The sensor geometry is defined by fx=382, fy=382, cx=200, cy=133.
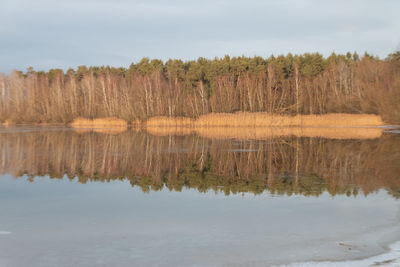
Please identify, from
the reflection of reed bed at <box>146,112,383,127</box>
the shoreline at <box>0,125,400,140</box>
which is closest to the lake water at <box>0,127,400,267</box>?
the shoreline at <box>0,125,400,140</box>

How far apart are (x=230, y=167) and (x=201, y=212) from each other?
5.37 m

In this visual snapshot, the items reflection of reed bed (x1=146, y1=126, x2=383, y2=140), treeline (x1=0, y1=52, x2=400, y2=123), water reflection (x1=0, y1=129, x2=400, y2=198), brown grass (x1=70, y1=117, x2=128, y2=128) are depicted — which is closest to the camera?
water reflection (x1=0, y1=129, x2=400, y2=198)

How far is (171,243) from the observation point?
5156 mm

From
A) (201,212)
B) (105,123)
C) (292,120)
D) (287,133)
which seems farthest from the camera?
(105,123)

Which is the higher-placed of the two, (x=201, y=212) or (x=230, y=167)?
(x=230, y=167)

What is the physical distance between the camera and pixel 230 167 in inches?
479

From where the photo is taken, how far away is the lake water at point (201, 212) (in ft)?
15.6

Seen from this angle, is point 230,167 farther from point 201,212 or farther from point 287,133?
point 287,133

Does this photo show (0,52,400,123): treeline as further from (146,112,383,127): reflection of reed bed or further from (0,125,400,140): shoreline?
(0,125,400,140): shoreline

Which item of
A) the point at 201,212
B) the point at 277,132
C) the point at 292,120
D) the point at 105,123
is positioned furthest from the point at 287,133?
the point at 105,123

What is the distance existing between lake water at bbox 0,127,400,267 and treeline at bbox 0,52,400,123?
2242 centimetres

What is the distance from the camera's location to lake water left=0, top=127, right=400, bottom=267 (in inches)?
187

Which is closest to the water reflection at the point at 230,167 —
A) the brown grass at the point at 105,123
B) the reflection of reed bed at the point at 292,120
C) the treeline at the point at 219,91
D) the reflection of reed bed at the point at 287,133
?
the reflection of reed bed at the point at 287,133

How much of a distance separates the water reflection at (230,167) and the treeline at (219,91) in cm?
1758
